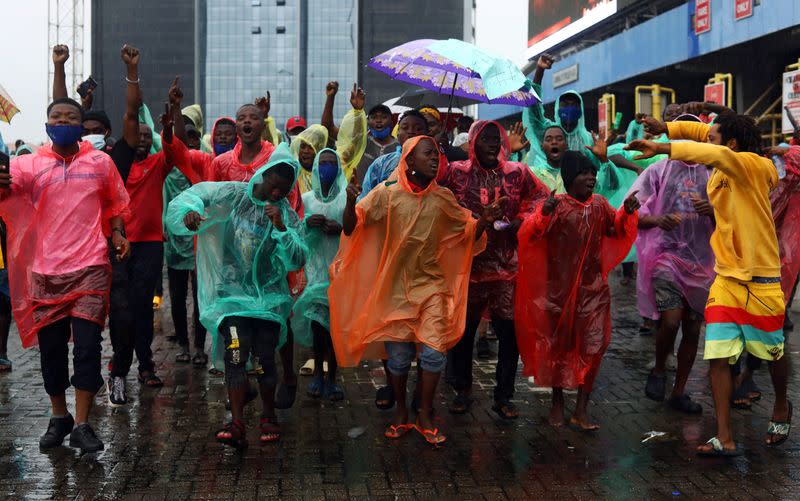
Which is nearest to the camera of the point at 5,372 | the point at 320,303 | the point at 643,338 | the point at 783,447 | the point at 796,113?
the point at 783,447

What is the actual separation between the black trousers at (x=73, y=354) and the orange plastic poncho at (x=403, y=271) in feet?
4.78

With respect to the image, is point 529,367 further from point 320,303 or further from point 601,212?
point 320,303

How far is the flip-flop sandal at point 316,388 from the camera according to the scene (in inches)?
280

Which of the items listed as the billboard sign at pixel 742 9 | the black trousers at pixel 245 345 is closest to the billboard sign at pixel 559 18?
the billboard sign at pixel 742 9

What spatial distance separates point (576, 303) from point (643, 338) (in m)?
3.79

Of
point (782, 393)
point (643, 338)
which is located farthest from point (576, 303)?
point (643, 338)

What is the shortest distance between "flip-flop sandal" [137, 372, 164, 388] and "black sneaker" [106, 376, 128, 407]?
48cm

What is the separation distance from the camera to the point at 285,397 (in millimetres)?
6637

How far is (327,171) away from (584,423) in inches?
97.5

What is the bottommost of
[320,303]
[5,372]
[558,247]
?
[5,372]

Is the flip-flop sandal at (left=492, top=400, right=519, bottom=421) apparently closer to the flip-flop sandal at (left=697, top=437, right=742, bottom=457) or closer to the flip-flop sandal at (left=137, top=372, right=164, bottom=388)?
the flip-flop sandal at (left=697, top=437, right=742, bottom=457)

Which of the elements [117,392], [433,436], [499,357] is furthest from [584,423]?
[117,392]

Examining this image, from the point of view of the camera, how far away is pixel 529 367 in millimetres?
6438

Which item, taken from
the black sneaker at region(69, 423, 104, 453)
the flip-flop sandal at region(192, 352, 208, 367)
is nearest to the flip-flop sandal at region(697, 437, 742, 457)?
the black sneaker at region(69, 423, 104, 453)
